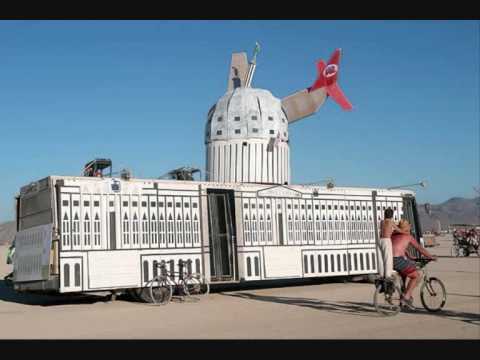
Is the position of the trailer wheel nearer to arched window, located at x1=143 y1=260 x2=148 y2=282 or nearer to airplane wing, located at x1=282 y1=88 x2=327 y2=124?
arched window, located at x1=143 y1=260 x2=148 y2=282

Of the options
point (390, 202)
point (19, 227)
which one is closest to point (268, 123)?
point (390, 202)

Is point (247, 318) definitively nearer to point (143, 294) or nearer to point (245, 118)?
point (143, 294)

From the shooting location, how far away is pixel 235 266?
58.9 feet

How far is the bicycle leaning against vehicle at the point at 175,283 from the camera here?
16016 millimetres

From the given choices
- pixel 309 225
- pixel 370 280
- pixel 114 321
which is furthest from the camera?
pixel 370 280

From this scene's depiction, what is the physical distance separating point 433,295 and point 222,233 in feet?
24.2

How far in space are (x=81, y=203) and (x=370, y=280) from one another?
1059 centimetres

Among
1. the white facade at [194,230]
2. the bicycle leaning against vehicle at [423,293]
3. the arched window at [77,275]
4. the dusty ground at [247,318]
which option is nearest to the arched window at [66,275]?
the white facade at [194,230]

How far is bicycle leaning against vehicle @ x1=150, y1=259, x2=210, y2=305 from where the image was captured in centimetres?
1602

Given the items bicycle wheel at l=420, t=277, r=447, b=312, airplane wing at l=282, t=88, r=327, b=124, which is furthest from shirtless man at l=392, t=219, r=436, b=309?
airplane wing at l=282, t=88, r=327, b=124

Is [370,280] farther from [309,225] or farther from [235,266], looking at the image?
[235,266]

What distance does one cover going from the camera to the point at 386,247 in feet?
39.0

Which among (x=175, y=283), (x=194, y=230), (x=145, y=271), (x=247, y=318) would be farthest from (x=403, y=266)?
(x=145, y=271)
